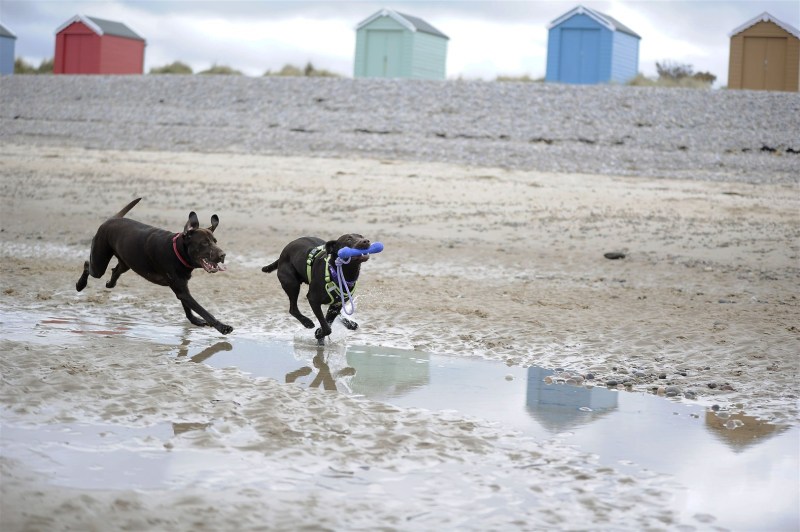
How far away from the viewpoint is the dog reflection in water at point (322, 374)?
713 centimetres

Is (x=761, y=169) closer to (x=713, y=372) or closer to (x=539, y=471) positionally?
(x=713, y=372)

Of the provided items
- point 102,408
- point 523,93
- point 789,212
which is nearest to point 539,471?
point 102,408

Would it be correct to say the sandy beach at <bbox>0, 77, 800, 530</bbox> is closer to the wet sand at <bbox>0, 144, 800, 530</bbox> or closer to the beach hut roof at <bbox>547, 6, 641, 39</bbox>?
the wet sand at <bbox>0, 144, 800, 530</bbox>

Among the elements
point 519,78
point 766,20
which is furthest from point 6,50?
point 766,20

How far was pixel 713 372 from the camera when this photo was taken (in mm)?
7738

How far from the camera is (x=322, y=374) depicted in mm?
7465

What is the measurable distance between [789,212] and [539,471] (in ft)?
37.6

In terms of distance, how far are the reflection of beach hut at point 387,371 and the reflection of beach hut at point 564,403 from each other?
0.84 m

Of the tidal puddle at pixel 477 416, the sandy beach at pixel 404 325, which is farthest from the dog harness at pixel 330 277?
the sandy beach at pixel 404 325

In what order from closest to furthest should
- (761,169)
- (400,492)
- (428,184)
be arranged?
1. (400,492)
2. (428,184)
3. (761,169)

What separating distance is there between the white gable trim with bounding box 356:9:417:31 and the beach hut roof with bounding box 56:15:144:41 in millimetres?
10895

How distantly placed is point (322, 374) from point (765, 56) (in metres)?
27.5

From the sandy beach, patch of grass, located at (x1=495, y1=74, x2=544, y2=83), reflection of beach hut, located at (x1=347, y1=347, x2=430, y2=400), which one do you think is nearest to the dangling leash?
reflection of beach hut, located at (x1=347, y1=347, x2=430, y2=400)

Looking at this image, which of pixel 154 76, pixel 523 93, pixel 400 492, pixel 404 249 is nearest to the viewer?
pixel 400 492
